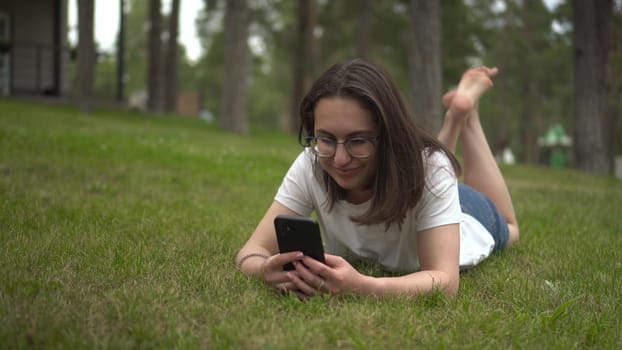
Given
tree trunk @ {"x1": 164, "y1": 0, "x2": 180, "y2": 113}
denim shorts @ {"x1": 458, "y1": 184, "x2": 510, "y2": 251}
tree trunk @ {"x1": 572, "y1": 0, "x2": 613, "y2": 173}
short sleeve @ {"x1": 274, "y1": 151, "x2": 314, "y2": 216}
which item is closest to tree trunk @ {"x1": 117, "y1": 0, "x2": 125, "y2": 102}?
tree trunk @ {"x1": 164, "y1": 0, "x2": 180, "y2": 113}

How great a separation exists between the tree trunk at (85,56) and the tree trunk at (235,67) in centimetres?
372

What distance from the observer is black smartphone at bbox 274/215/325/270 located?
2824 mm

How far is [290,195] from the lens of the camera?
360 centimetres

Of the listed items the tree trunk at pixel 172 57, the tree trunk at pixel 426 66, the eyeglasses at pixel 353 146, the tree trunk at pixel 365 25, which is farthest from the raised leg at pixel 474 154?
the tree trunk at pixel 172 57

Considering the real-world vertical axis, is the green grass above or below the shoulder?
below

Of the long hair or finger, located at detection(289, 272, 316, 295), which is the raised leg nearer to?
the long hair

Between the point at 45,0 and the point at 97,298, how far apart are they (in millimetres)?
20951

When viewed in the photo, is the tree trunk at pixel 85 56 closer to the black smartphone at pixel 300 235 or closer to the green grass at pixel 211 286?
the green grass at pixel 211 286

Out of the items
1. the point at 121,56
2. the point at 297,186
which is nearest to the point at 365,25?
the point at 121,56

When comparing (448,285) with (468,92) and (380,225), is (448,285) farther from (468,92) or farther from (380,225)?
(468,92)

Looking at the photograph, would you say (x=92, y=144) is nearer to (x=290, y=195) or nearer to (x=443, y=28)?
(x=290, y=195)

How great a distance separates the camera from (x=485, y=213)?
4391mm

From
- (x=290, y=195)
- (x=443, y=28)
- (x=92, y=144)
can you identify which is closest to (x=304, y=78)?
(x=443, y=28)

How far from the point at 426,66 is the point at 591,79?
16.0 ft
